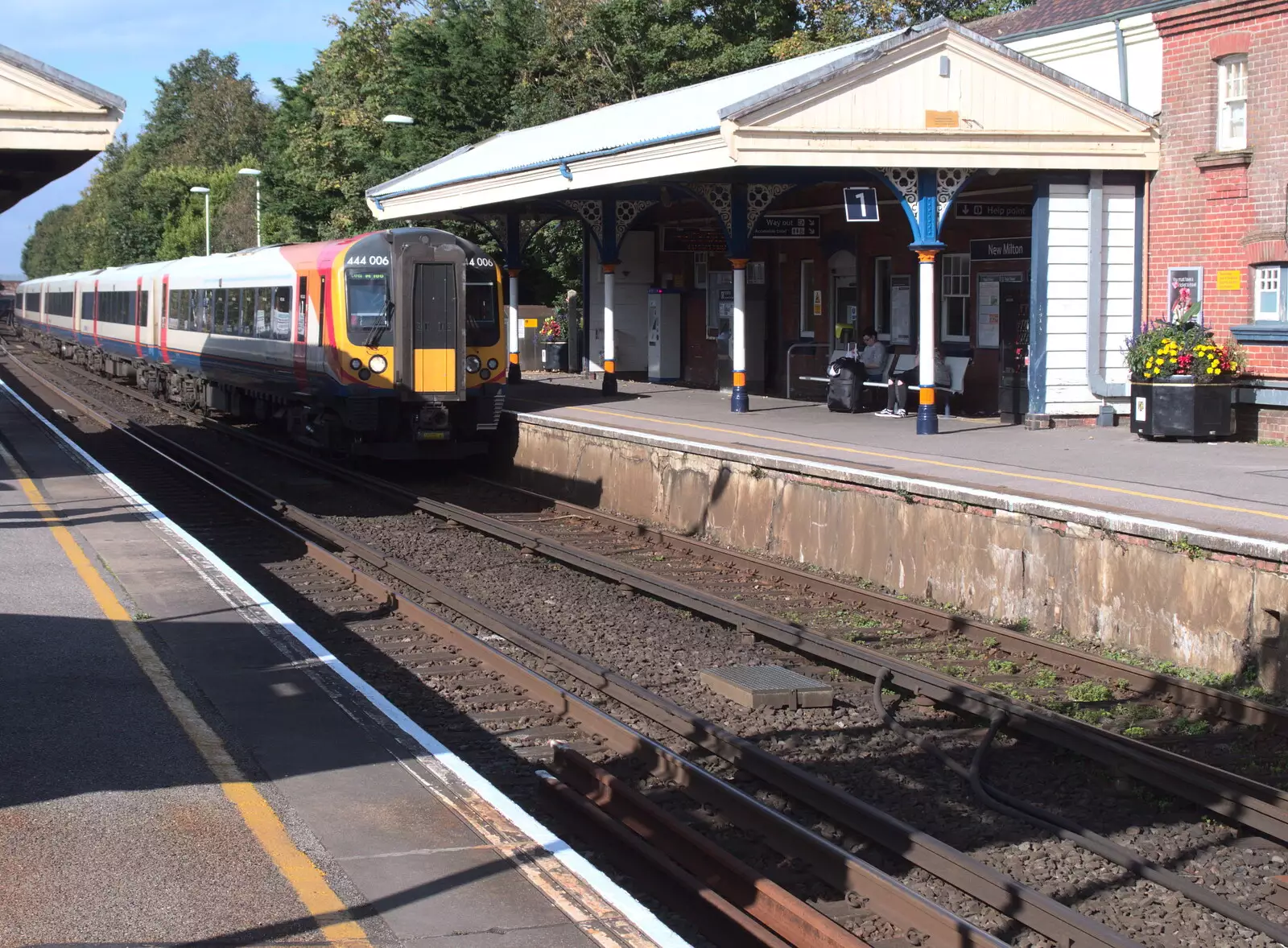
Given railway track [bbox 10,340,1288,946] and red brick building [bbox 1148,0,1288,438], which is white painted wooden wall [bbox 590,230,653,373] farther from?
railway track [bbox 10,340,1288,946]

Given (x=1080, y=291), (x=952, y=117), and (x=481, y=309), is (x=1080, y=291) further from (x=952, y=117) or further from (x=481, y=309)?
(x=481, y=309)

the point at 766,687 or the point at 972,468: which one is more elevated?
the point at 972,468

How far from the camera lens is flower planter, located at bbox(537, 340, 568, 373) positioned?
32.0 m

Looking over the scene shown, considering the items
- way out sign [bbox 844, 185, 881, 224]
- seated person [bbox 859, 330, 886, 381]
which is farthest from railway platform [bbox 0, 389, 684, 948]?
seated person [bbox 859, 330, 886, 381]

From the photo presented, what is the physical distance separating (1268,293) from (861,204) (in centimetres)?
463

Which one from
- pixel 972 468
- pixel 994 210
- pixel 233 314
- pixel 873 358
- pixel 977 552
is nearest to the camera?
pixel 977 552

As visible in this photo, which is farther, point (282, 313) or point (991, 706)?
point (282, 313)

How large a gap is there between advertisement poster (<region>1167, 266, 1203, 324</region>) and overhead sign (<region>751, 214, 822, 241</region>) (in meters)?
6.09

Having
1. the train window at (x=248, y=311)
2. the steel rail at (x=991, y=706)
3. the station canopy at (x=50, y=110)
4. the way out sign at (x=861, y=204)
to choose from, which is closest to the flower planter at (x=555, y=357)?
the train window at (x=248, y=311)

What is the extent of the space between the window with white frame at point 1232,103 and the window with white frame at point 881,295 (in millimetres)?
6193

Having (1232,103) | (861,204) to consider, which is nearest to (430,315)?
(861,204)

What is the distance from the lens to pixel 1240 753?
7480 mm

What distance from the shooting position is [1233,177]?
15703 millimetres

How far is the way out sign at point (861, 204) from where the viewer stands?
55.9 feet
